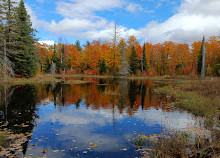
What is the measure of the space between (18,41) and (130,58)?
3570 cm

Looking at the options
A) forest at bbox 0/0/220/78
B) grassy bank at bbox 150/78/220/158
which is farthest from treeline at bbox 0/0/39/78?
grassy bank at bbox 150/78/220/158

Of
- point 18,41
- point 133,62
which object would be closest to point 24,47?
point 18,41

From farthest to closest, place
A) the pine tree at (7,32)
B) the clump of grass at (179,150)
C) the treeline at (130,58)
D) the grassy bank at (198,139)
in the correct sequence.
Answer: the treeline at (130,58)
the pine tree at (7,32)
the grassy bank at (198,139)
the clump of grass at (179,150)

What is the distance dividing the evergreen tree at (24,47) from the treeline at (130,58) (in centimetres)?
2156

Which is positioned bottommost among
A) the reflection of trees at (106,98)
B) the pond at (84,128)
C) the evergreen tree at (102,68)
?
the pond at (84,128)

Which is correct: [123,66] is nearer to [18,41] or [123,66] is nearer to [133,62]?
[133,62]

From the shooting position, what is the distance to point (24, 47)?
30.7 metres

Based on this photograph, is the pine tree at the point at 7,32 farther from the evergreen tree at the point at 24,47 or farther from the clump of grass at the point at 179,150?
the clump of grass at the point at 179,150

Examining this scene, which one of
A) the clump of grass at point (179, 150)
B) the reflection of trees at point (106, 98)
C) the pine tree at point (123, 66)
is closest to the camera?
the clump of grass at point (179, 150)

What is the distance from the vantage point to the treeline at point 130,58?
178 feet

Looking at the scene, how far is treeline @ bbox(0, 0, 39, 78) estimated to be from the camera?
2770 centimetres

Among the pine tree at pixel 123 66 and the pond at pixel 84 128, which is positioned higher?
the pine tree at pixel 123 66

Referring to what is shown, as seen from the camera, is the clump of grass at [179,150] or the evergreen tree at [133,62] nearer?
the clump of grass at [179,150]

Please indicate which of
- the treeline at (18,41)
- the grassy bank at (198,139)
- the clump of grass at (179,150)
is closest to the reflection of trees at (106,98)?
the grassy bank at (198,139)
